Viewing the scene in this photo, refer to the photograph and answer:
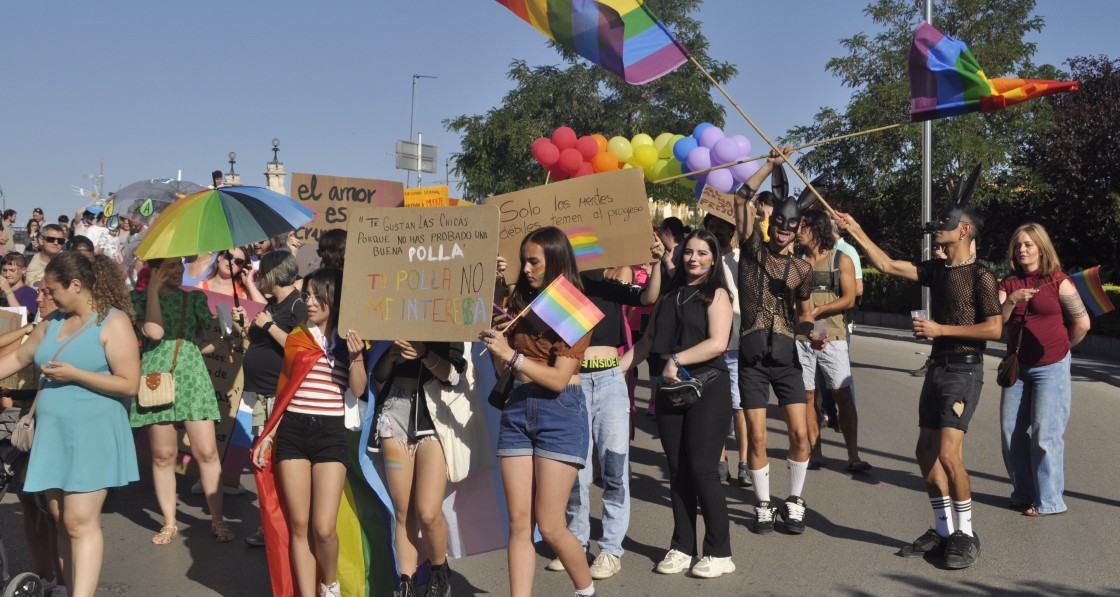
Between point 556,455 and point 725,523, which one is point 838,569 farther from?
point 556,455

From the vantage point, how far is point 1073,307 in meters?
6.72

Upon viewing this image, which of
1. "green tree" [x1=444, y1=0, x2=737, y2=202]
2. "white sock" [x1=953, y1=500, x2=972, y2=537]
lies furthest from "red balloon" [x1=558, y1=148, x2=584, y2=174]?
"green tree" [x1=444, y1=0, x2=737, y2=202]

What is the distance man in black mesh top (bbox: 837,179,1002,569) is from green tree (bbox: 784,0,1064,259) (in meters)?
23.4

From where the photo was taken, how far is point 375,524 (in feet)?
17.3

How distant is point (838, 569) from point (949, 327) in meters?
1.42

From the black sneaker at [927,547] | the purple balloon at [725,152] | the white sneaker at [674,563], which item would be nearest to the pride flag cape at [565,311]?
the white sneaker at [674,563]

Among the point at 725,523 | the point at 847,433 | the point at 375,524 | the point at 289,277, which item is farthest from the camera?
the point at 847,433

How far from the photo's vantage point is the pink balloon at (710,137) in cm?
1091

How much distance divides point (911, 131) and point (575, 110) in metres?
16.6

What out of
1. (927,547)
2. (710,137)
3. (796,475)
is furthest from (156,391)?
(710,137)

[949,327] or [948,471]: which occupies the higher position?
[949,327]

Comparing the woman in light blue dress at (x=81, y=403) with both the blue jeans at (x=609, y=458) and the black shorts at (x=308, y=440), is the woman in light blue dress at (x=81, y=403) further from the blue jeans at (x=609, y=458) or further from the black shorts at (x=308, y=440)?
the blue jeans at (x=609, y=458)

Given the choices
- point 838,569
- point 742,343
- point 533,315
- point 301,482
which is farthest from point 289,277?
point 838,569

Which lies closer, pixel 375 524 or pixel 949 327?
pixel 375 524
